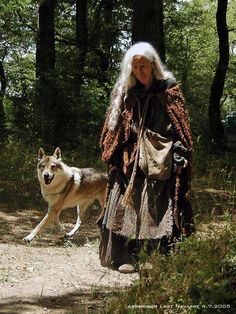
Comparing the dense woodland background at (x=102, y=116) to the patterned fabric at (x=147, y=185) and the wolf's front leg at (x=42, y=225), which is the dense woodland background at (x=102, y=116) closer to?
the patterned fabric at (x=147, y=185)

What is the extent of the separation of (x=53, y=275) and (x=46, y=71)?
982 centimetres

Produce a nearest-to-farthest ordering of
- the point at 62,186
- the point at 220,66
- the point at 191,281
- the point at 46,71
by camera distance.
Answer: the point at 191,281 → the point at 62,186 → the point at 46,71 → the point at 220,66

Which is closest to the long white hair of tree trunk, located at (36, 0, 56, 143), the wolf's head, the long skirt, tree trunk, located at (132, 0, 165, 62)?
the long skirt

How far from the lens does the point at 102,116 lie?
13.1 meters

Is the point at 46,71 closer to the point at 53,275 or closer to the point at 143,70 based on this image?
the point at 143,70

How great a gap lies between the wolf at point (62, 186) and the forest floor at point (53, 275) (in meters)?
0.33

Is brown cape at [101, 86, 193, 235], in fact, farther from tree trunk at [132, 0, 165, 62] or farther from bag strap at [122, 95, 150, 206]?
tree trunk at [132, 0, 165, 62]

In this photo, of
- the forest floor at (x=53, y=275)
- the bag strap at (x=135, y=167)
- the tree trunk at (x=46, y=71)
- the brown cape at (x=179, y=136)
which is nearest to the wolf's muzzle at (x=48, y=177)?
the forest floor at (x=53, y=275)

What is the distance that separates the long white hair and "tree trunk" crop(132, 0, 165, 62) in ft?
14.7

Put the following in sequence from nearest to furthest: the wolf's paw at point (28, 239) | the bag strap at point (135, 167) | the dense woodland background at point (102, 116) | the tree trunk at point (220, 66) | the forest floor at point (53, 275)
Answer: the dense woodland background at point (102, 116) < the forest floor at point (53, 275) < the bag strap at point (135, 167) < the wolf's paw at point (28, 239) < the tree trunk at point (220, 66)

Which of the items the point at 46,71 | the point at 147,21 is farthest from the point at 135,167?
the point at 46,71

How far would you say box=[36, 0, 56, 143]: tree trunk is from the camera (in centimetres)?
1334

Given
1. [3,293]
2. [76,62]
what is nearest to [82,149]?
[76,62]

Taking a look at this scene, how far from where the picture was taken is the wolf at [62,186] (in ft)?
23.9
